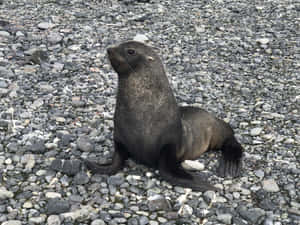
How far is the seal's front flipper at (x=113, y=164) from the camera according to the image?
4770 millimetres

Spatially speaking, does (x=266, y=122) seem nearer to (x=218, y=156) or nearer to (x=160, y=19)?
(x=218, y=156)

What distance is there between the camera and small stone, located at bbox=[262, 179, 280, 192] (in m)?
Answer: 4.72

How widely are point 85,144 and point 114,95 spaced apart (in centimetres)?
152

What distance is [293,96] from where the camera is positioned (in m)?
7.06

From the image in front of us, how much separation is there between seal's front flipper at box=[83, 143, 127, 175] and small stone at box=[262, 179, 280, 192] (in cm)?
133

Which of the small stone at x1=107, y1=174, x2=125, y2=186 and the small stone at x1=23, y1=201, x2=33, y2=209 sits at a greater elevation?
the small stone at x1=107, y1=174, x2=125, y2=186

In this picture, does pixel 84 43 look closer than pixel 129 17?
Yes

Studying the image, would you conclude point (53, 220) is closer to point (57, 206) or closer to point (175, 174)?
point (57, 206)

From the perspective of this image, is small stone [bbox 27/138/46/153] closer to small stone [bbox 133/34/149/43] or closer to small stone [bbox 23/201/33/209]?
small stone [bbox 23/201/33/209]

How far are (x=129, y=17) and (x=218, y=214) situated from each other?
20.0 feet

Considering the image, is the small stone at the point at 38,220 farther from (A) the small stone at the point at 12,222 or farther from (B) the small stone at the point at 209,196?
(B) the small stone at the point at 209,196

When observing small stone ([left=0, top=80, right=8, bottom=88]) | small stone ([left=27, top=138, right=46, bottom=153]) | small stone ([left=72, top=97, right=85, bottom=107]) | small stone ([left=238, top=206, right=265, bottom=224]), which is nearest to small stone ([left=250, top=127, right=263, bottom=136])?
small stone ([left=238, top=206, right=265, bottom=224])

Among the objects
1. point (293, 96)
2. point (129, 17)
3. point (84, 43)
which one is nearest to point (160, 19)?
point (129, 17)

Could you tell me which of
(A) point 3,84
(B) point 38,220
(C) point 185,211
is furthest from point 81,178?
(A) point 3,84
